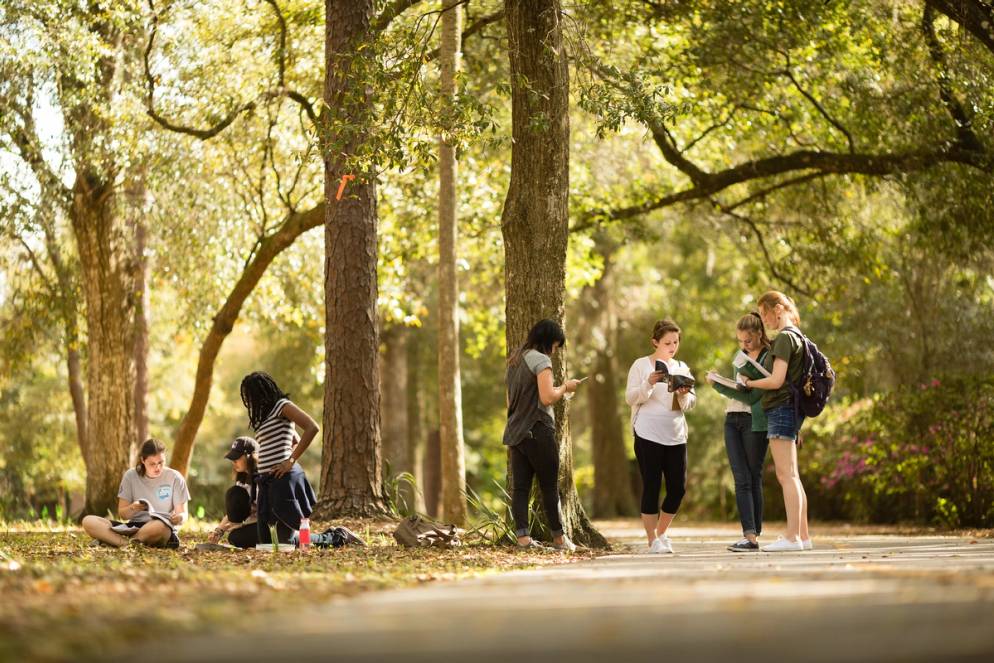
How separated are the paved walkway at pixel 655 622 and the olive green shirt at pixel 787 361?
10.1 feet

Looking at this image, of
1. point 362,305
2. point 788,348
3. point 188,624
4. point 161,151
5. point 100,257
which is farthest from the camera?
point 100,257

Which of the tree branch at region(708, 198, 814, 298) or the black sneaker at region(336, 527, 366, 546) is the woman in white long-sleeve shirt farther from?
the tree branch at region(708, 198, 814, 298)

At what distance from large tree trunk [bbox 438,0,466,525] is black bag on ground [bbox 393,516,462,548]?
254 centimetres

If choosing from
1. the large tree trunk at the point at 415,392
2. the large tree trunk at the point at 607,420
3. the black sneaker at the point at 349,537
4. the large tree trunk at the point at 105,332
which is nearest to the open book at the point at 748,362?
the black sneaker at the point at 349,537

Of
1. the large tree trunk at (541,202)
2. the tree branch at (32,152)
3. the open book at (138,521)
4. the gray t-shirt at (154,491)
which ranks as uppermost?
the tree branch at (32,152)

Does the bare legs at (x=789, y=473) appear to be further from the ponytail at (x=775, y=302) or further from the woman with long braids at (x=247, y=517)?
the woman with long braids at (x=247, y=517)

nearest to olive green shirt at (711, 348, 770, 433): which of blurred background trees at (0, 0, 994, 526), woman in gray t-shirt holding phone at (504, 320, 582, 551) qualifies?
woman in gray t-shirt holding phone at (504, 320, 582, 551)

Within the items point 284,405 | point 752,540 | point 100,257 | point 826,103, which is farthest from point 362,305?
point 826,103

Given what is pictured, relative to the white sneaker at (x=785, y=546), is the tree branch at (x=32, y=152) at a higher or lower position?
higher

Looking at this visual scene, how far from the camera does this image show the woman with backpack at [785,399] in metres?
9.71

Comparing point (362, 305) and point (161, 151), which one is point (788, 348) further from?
point (161, 151)

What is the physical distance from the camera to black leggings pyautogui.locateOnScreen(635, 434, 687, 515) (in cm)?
1031

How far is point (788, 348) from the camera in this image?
31.8 feet

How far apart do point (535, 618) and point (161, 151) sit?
46.0 ft
